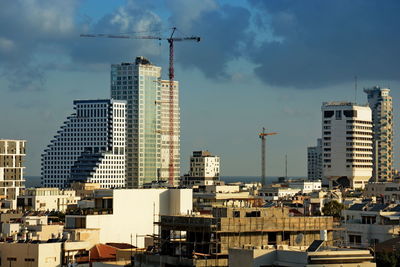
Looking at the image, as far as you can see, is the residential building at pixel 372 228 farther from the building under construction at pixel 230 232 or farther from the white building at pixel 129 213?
the building under construction at pixel 230 232

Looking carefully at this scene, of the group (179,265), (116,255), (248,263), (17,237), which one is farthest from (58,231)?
(248,263)

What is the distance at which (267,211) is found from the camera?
61.3 meters

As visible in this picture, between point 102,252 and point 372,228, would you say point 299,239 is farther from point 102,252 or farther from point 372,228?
point 372,228

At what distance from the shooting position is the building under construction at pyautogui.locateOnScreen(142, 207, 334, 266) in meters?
57.6

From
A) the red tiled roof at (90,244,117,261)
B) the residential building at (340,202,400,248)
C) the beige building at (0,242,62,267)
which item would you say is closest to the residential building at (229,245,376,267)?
the beige building at (0,242,62,267)

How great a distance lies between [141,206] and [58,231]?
941 cm

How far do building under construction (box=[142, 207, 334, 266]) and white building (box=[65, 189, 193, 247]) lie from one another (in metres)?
30.5

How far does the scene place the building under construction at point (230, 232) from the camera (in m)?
57.6

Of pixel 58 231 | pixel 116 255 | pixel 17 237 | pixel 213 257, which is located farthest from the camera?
pixel 58 231

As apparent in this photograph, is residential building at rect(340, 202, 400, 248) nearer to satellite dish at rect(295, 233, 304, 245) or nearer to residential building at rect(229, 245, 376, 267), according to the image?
satellite dish at rect(295, 233, 304, 245)

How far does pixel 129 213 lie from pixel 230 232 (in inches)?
1524

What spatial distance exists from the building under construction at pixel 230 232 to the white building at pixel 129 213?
30468mm

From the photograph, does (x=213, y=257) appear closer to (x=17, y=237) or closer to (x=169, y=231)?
(x=169, y=231)

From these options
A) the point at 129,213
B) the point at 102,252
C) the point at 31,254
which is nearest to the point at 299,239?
the point at 31,254
